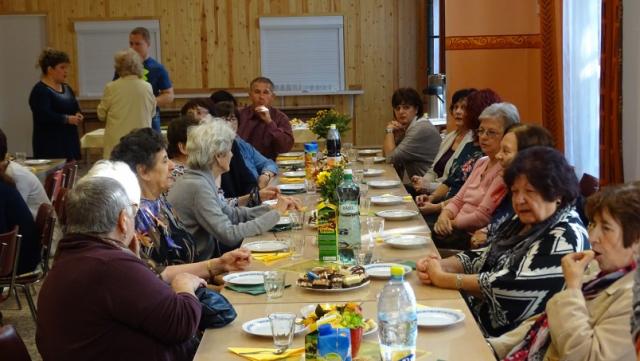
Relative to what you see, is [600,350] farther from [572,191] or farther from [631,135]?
[631,135]

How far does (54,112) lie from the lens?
28.1ft

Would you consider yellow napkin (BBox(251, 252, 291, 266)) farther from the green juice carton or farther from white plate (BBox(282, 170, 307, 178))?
white plate (BBox(282, 170, 307, 178))

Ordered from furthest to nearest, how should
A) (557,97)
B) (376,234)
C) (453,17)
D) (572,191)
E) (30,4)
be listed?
(30,4)
(453,17)
(557,97)
(376,234)
(572,191)

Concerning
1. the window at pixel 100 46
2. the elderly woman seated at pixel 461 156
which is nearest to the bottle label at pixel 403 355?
the elderly woman seated at pixel 461 156

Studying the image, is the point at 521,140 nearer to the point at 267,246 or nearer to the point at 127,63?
the point at 267,246

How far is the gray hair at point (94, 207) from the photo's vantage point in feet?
8.17

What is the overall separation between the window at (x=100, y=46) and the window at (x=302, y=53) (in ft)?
5.49

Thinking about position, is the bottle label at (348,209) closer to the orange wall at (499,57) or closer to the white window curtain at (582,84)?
the white window curtain at (582,84)

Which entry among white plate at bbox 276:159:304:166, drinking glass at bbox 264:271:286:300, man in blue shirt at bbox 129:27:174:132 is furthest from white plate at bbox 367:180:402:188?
man in blue shirt at bbox 129:27:174:132

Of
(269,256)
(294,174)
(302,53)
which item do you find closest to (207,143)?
(269,256)

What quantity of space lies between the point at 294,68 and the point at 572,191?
10.3m

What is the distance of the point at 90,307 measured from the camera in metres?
2.42

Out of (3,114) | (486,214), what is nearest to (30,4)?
(3,114)

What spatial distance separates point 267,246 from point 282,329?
1.36m
